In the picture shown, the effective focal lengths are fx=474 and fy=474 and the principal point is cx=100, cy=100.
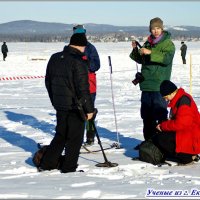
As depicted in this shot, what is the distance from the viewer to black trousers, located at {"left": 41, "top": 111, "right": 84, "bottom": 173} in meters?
5.51

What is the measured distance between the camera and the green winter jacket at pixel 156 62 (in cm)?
649

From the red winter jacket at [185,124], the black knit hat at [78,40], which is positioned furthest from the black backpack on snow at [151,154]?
the black knit hat at [78,40]

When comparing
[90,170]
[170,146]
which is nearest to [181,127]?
[170,146]

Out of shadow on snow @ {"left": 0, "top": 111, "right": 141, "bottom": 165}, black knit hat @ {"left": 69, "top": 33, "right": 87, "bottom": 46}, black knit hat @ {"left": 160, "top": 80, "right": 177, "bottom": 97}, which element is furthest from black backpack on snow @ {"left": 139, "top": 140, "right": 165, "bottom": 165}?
black knit hat @ {"left": 69, "top": 33, "right": 87, "bottom": 46}

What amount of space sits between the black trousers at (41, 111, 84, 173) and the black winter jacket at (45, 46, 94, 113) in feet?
0.40

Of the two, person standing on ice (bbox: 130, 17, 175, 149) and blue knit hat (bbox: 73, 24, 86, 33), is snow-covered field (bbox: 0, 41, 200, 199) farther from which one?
blue knit hat (bbox: 73, 24, 86, 33)

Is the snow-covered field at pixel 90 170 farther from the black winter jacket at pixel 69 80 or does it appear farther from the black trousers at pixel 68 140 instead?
the black winter jacket at pixel 69 80

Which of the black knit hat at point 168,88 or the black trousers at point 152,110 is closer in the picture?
the black knit hat at point 168,88

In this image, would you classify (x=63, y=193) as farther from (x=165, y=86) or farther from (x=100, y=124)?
(x=100, y=124)

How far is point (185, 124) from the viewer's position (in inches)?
224

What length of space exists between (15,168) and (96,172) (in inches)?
40.0

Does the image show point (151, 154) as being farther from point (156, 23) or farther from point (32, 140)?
point (32, 140)

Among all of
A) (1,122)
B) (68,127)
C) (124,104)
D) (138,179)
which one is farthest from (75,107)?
(124,104)

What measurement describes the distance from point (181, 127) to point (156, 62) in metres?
1.22
